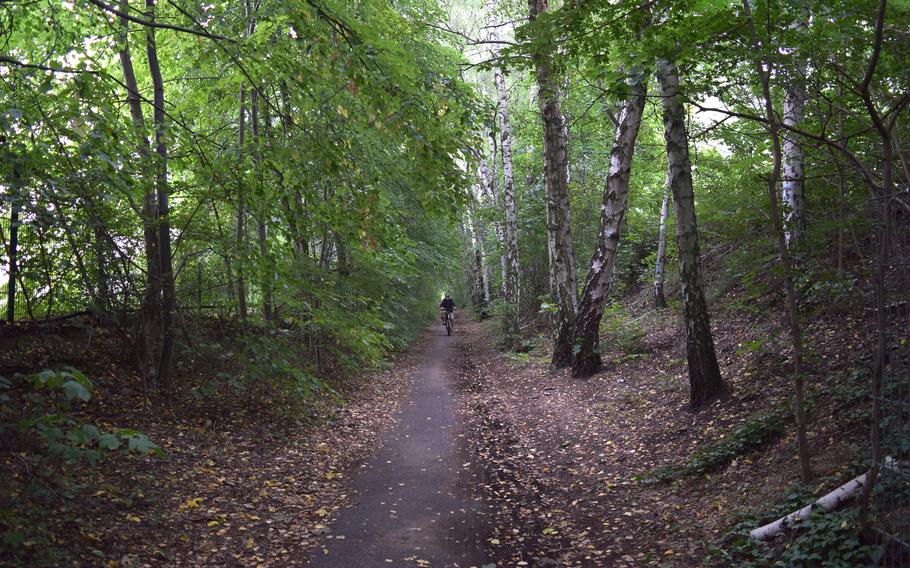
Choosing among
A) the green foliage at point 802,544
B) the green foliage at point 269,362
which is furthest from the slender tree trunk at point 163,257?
the green foliage at point 802,544

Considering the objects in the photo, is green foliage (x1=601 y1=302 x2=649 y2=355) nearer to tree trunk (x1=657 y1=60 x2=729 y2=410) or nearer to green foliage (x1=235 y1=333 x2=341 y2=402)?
tree trunk (x1=657 y1=60 x2=729 y2=410)

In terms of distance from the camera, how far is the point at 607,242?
10266 millimetres

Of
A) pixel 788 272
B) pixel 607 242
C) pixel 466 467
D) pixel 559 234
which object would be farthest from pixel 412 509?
pixel 559 234

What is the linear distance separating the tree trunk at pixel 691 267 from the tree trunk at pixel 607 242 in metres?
2.45

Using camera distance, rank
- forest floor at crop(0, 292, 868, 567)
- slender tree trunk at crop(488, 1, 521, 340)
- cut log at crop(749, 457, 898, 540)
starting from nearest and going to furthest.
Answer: cut log at crop(749, 457, 898, 540), forest floor at crop(0, 292, 868, 567), slender tree trunk at crop(488, 1, 521, 340)

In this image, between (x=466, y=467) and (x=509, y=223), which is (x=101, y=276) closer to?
(x=466, y=467)

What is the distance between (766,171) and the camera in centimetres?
977

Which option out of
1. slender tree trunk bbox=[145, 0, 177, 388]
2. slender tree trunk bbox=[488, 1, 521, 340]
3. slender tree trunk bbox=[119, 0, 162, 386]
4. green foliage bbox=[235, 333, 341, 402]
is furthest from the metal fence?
slender tree trunk bbox=[488, 1, 521, 340]

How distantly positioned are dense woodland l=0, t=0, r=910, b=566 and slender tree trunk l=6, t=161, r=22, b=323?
49 mm

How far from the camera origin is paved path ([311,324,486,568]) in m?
4.66

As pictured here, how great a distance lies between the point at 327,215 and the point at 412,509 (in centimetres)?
328

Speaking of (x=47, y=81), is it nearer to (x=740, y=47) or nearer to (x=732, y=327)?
(x=740, y=47)

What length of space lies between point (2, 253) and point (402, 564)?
4743 mm

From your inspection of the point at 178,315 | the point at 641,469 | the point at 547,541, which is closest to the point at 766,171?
the point at 641,469
